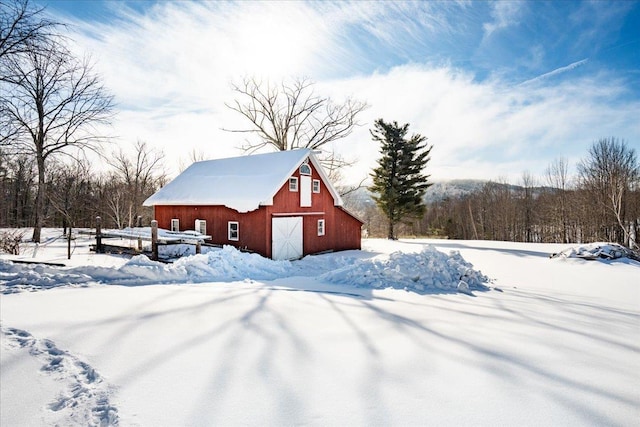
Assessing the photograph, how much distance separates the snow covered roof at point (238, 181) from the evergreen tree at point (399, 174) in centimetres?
984

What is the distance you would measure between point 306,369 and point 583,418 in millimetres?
1962

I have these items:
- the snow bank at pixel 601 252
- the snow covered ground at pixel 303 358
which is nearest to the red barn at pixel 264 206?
the snow covered ground at pixel 303 358

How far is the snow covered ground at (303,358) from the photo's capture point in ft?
7.56

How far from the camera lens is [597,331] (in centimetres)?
412

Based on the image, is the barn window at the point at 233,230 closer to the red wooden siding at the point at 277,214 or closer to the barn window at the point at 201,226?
the red wooden siding at the point at 277,214

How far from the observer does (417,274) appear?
774 centimetres

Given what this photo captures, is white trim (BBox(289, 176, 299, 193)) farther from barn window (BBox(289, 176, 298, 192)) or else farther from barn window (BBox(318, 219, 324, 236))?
barn window (BBox(318, 219, 324, 236))

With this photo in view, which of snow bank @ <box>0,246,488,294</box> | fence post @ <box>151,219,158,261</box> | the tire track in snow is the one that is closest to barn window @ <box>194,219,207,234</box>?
fence post @ <box>151,219,158,261</box>

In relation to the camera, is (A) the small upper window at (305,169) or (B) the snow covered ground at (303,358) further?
(A) the small upper window at (305,169)

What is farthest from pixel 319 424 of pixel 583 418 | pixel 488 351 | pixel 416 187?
pixel 416 187

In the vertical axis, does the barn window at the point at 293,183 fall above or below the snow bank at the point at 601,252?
above

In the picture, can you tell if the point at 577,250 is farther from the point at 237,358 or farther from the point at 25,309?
the point at 25,309

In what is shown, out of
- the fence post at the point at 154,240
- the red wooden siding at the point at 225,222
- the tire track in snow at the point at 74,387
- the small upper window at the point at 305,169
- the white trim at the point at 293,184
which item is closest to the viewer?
the tire track in snow at the point at 74,387

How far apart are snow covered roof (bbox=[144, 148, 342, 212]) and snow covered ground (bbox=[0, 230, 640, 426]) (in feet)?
31.0
